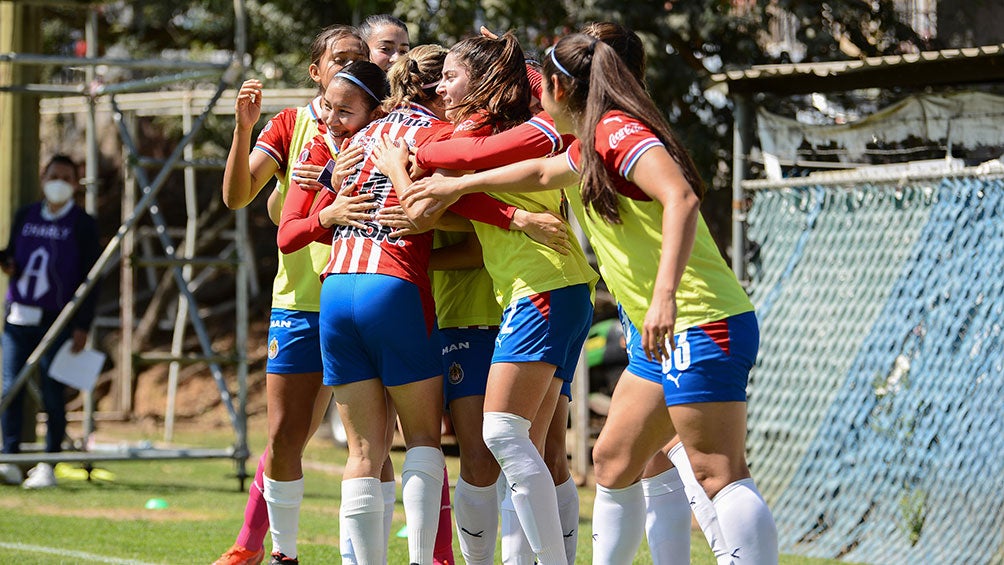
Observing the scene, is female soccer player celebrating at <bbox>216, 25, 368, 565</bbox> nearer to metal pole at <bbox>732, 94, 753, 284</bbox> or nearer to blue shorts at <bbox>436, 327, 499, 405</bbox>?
blue shorts at <bbox>436, 327, 499, 405</bbox>

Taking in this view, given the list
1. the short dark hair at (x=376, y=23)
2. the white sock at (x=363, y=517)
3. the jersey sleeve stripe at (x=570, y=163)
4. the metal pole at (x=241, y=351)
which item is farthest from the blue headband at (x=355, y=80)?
the metal pole at (x=241, y=351)

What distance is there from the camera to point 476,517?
190 inches

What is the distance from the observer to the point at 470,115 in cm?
468

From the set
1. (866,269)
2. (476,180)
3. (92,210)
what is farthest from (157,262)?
(476,180)

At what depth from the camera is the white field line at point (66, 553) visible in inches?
244

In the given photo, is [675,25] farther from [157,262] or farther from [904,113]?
[157,262]

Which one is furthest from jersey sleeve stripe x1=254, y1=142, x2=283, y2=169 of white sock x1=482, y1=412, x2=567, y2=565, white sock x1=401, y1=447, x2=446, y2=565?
white sock x1=482, y1=412, x2=567, y2=565

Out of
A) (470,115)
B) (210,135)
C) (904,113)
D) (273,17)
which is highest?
(470,115)

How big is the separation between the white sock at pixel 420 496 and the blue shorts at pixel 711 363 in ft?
3.42

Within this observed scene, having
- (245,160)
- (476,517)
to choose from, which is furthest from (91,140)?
(476,517)

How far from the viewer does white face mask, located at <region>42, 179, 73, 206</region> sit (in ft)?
33.0

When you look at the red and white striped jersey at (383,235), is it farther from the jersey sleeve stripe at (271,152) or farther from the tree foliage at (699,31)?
the tree foliage at (699,31)

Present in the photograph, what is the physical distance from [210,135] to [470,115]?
12.3m

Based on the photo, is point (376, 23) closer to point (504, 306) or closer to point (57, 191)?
point (504, 306)
